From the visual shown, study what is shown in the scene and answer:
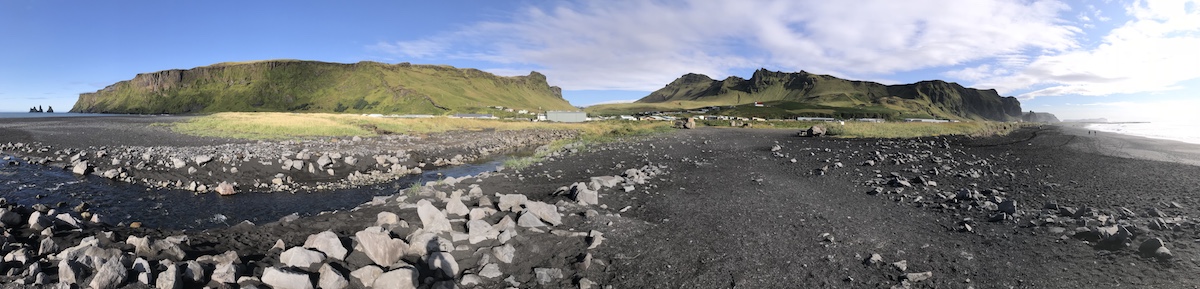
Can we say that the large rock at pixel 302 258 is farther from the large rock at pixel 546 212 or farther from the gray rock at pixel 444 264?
the large rock at pixel 546 212

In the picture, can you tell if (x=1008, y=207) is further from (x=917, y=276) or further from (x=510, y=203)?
(x=510, y=203)

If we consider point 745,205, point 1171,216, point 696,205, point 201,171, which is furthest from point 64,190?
point 1171,216

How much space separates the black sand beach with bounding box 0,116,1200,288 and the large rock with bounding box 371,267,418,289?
2.9 inches

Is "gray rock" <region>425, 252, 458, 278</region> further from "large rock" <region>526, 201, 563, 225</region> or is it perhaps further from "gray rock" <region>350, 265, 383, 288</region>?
"large rock" <region>526, 201, 563, 225</region>

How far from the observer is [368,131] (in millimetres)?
43812

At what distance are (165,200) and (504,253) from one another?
13681 millimetres

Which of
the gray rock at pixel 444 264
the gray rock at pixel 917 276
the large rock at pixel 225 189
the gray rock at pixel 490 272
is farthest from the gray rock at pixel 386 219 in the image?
the large rock at pixel 225 189

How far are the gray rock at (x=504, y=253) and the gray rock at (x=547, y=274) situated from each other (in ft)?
1.95

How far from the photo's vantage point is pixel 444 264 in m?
6.65

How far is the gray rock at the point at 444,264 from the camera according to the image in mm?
6618

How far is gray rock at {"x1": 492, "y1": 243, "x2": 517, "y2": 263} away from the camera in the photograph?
729 centimetres

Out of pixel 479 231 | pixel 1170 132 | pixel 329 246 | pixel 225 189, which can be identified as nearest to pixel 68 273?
pixel 329 246

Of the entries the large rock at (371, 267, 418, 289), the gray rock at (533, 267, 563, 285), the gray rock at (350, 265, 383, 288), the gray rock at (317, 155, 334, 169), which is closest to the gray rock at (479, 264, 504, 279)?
the gray rock at (533, 267, 563, 285)

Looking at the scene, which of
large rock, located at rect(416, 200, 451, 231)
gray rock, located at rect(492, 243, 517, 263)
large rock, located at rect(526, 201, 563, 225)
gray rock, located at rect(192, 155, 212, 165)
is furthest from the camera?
gray rock, located at rect(192, 155, 212, 165)
